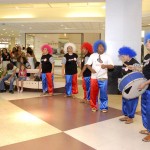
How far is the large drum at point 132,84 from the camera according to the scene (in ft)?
12.6

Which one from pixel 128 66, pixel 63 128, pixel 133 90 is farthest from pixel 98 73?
pixel 63 128

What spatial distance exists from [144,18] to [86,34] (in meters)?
6.34

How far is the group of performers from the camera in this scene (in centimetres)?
369

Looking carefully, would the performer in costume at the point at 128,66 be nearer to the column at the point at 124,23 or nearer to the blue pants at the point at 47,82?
the column at the point at 124,23

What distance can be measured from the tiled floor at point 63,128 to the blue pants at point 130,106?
A: 210 mm

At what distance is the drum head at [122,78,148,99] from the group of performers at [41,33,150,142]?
18cm

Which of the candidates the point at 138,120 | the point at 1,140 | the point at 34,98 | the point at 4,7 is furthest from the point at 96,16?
the point at 1,140

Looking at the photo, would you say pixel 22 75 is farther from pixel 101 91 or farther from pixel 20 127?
pixel 20 127

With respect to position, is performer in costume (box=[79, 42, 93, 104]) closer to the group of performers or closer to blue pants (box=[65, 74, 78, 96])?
the group of performers

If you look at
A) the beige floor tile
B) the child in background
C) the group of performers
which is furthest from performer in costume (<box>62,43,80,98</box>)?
the beige floor tile

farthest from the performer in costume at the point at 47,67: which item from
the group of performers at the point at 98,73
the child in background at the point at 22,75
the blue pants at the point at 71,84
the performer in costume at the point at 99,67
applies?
the performer in costume at the point at 99,67

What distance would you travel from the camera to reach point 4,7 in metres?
11.4

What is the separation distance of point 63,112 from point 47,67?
7.50 feet

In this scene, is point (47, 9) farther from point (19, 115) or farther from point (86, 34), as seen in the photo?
point (19, 115)
